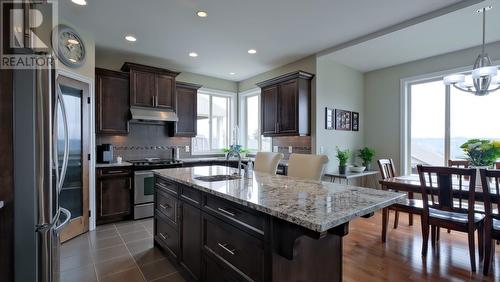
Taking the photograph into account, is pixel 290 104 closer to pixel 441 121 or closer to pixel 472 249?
pixel 441 121

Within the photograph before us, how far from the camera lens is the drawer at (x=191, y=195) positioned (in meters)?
2.03

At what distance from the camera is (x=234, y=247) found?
1592 millimetres

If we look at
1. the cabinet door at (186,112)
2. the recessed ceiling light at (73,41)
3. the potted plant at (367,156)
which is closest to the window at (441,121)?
the potted plant at (367,156)

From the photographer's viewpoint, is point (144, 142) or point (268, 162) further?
point (144, 142)

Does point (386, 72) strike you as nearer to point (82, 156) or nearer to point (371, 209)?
point (371, 209)

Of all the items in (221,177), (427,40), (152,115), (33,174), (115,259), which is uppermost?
(427,40)

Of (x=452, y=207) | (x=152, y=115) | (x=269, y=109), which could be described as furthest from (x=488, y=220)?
(x=152, y=115)

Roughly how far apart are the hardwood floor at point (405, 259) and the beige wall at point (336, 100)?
5.23 feet

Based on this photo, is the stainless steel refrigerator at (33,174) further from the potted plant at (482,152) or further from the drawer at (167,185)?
the potted plant at (482,152)

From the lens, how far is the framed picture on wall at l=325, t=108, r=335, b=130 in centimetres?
445

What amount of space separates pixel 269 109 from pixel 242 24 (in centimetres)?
187

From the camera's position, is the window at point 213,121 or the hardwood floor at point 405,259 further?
the window at point 213,121

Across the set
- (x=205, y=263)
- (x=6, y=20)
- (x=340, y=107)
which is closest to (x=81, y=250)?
(x=205, y=263)

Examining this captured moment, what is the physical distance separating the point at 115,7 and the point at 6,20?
1965mm
